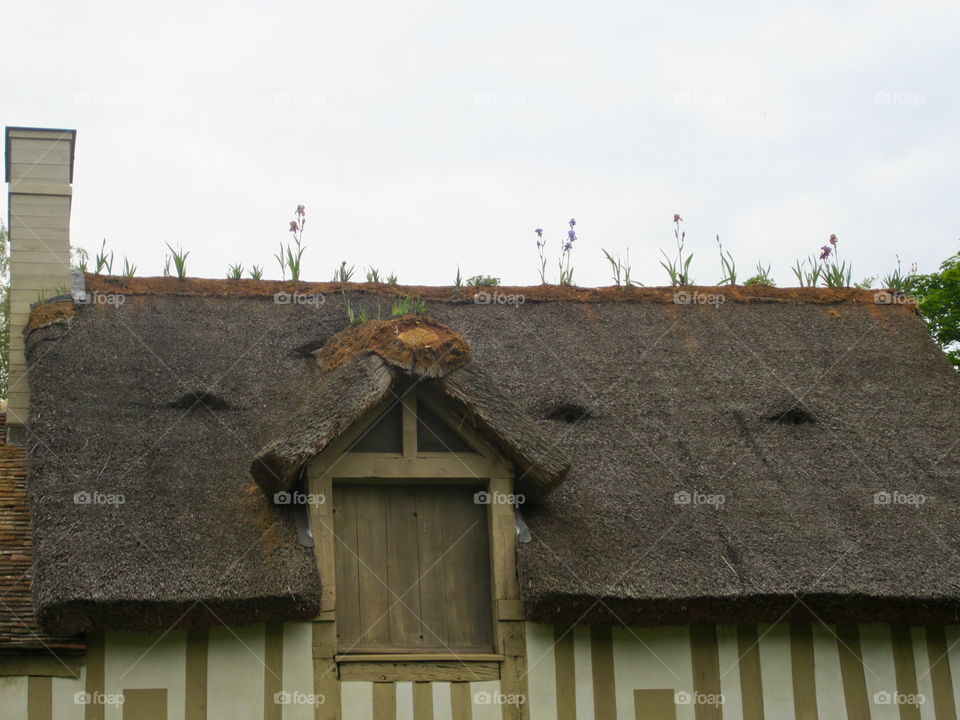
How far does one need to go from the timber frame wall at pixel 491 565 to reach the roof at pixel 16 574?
63.7 inches

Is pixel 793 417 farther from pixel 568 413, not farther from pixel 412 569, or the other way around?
pixel 412 569

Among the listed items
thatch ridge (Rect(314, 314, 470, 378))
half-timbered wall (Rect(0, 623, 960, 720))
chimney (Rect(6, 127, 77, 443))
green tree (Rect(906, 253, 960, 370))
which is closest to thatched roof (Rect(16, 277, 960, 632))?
thatch ridge (Rect(314, 314, 470, 378))

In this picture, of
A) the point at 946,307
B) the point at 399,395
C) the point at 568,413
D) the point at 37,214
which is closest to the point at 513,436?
the point at 399,395

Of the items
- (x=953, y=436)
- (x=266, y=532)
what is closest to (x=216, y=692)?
(x=266, y=532)

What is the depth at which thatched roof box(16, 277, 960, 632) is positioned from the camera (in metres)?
8.27

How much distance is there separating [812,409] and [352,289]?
439cm

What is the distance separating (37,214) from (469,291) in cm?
404

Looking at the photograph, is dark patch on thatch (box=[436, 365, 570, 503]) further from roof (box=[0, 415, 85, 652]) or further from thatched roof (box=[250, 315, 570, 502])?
roof (box=[0, 415, 85, 652])

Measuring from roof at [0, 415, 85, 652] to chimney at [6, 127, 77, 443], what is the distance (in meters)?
1.91

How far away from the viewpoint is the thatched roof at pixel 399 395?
8461 mm

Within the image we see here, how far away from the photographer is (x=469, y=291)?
40.4 feet

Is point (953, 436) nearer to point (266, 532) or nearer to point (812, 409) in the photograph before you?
point (812, 409)

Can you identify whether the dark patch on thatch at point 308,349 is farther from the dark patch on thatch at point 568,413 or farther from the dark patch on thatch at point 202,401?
the dark patch on thatch at point 568,413

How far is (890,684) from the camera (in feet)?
30.0
